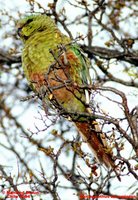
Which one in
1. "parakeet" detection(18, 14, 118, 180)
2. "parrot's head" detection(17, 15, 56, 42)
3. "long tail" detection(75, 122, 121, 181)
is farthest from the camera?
"parrot's head" detection(17, 15, 56, 42)

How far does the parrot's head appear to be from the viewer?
5992 mm

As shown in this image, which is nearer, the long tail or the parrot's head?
the long tail

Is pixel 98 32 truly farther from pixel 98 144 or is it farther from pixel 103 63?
pixel 98 144

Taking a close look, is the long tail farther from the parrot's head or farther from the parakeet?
the parrot's head

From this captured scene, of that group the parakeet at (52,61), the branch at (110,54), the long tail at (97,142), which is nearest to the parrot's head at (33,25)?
the parakeet at (52,61)

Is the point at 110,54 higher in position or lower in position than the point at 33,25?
higher

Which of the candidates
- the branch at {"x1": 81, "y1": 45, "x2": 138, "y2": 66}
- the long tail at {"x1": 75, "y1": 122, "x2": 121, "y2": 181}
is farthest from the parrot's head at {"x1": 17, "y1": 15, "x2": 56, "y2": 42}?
the long tail at {"x1": 75, "y1": 122, "x2": 121, "y2": 181}

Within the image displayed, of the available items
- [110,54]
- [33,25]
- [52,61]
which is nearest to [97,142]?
[52,61]

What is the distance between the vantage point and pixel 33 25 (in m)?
6.09

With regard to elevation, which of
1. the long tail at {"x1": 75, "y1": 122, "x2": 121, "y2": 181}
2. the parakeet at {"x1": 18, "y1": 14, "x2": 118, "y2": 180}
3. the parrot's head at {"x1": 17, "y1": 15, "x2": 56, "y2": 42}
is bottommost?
the long tail at {"x1": 75, "y1": 122, "x2": 121, "y2": 181}

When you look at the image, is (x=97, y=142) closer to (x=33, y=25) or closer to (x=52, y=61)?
(x=52, y=61)

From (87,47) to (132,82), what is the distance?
0.93m

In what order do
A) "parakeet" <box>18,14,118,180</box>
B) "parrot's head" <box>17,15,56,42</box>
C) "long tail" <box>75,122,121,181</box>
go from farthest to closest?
"parrot's head" <box>17,15,56,42</box> < "parakeet" <box>18,14,118,180</box> < "long tail" <box>75,122,121,181</box>

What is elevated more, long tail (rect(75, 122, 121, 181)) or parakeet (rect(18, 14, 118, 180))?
parakeet (rect(18, 14, 118, 180))
